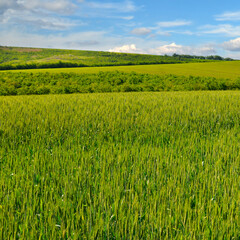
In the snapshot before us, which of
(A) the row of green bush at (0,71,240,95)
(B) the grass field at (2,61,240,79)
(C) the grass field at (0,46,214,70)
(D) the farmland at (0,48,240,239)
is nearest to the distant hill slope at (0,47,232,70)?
(C) the grass field at (0,46,214,70)

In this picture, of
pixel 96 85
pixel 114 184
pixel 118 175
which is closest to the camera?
pixel 114 184

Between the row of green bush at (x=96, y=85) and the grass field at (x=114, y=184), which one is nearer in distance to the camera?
the grass field at (x=114, y=184)

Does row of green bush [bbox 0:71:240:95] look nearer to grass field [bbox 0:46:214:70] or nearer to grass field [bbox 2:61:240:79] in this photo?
grass field [bbox 2:61:240:79]

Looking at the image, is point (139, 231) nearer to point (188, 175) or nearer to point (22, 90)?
point (188, 175)

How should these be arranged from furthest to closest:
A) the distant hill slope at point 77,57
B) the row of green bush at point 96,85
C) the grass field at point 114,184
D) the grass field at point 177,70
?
the distant hill slope at point 77,57
the grass field at point 177,70
the row of green bush at point 96,85
the grass field at point 114,184

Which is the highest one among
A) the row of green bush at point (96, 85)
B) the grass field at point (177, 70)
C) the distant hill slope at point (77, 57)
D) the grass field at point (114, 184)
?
the distant hill slope at point (77, 57)

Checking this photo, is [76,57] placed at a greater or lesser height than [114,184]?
greater

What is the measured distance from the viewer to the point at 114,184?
2.38 m

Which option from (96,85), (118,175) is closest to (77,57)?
(96,85)

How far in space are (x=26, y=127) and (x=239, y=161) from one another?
164 inches

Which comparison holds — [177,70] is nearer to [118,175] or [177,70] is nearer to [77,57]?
[118,175]

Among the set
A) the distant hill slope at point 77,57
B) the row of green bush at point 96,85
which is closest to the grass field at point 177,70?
the row of green bush at point 96,85

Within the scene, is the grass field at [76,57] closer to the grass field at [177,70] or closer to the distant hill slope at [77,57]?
the distant hill slope at [77,57]

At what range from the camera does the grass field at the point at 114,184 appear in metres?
1.84
